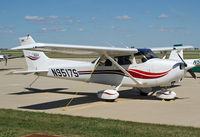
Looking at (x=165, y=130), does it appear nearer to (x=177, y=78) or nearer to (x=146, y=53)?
(x=177, y=78)

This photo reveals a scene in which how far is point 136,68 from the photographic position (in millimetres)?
10758

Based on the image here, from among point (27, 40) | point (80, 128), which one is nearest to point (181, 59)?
point (80, 128)

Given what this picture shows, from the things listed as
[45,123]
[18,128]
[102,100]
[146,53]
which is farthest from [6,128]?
[146,53]

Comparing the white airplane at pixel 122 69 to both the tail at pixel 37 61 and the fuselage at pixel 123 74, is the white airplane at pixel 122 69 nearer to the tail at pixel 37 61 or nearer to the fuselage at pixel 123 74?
the fuselage at pixel 123 74

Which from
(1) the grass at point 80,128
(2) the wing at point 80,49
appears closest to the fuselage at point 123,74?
(2) the wing at point 80,49

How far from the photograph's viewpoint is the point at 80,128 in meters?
6.42

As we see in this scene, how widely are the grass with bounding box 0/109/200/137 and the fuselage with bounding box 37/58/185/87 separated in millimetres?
3724

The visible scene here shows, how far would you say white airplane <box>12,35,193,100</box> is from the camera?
33.0 feet

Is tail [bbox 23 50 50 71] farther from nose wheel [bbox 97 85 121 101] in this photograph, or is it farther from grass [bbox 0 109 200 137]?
grass [bbox 0 109 200 137]

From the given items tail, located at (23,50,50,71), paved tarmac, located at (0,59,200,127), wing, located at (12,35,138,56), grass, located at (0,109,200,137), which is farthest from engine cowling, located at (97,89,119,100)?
tail, located at (23,50,50,71)

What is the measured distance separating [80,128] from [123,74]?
16.4 ft

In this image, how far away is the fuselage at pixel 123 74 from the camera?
10102mm

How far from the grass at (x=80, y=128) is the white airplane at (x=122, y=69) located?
8.46 ft

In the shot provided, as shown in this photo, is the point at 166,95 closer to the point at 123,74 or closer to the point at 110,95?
the point at 123,74
